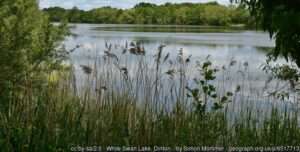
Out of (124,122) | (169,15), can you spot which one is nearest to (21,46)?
(124,122)

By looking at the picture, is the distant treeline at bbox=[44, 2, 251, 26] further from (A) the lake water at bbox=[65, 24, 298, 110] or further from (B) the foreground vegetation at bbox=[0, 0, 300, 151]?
(B) the foreground vegetation at bbox=[0, 0, 300, 151]

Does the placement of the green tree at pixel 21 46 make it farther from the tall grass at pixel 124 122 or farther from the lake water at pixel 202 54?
the tall grass at pixel 124 122

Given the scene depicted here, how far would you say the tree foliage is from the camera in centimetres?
283

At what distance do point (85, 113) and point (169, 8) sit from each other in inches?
→ 2878

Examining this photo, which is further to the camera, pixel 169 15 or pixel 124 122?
pixel 169 15

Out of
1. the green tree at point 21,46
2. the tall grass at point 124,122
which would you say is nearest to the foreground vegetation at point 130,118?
the tall grass at point 124,122

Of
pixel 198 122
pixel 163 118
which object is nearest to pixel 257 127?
pixel 198 122

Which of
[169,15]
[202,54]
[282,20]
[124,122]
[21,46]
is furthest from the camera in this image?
[169,15]

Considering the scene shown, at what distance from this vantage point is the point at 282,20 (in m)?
2.83

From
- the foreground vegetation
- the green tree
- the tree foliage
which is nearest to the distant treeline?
the green tree

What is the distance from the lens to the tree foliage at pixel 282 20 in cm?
283

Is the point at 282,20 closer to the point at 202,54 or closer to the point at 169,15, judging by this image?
the point at 202,54

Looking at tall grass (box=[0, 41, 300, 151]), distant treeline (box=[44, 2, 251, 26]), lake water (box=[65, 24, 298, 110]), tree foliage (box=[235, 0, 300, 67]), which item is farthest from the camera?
distant treeline (box=[44, 2, 251, 26])

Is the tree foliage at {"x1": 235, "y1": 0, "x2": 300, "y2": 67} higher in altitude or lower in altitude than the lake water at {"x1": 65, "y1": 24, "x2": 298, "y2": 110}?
higher
